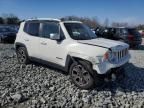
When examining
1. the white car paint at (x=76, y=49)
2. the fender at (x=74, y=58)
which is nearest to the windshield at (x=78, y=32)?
the white car paint at (x=76, y=49)

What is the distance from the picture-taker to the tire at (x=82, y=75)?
6254 millimetres

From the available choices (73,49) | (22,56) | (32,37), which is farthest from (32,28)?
(73,49)

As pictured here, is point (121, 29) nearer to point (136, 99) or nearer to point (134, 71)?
point (134, 71)

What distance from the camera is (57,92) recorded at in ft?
20.1

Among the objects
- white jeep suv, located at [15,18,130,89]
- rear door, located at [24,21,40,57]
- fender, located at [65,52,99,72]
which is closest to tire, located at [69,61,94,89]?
white jeep suv, located at [15,18,130,89]

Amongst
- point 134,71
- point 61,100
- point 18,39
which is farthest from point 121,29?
point 61,100

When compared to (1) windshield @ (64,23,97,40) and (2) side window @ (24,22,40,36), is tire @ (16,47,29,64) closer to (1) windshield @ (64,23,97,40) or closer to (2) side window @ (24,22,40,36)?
(2) side window @ (24,22,40,36)

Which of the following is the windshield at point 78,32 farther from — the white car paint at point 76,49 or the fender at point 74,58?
the fender at point 74,58

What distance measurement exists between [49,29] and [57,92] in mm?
2431

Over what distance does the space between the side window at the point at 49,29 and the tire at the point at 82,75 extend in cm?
142

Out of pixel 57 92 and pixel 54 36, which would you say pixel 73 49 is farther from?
pixel 57 92

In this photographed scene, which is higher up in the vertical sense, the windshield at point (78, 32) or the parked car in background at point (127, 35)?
the windshield at point (78, 32)

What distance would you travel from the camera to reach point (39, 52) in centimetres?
790

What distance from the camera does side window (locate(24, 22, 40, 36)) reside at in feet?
26.9
